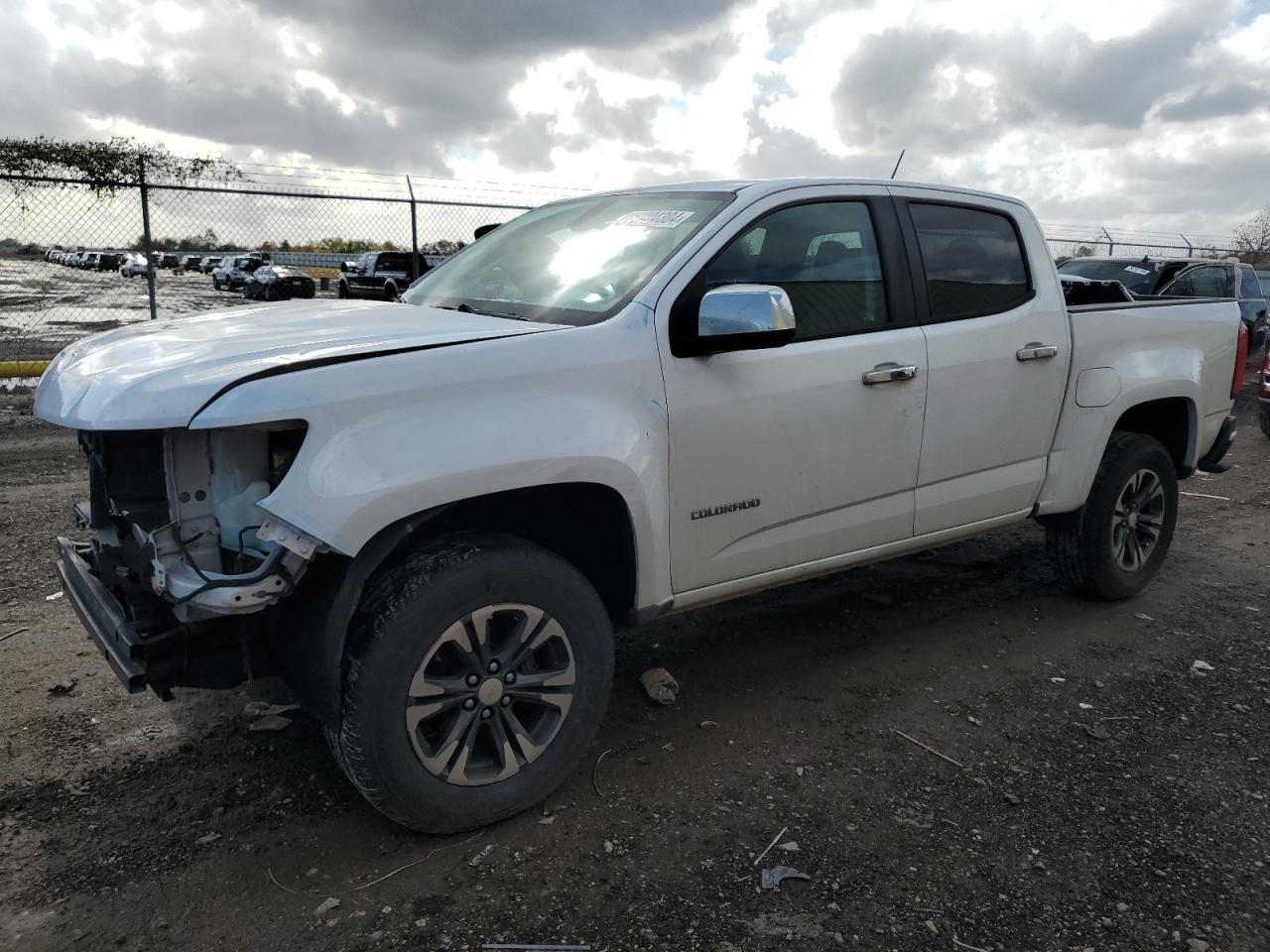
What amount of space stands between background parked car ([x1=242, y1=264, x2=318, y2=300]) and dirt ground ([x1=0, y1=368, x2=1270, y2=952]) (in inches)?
900

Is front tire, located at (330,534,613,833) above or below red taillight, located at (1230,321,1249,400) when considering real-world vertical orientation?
below

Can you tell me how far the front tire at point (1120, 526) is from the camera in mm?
4559

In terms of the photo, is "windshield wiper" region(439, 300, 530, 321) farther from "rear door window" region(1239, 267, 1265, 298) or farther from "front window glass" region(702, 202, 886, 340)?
"rear door window" region(1239, 267, 1265, 298)

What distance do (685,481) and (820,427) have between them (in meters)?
0.61

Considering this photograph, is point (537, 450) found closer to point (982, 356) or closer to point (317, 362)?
point (317, 362)

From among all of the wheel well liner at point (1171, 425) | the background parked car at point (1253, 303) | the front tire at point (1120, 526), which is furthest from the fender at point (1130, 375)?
the background parked car at point (1253, 303)

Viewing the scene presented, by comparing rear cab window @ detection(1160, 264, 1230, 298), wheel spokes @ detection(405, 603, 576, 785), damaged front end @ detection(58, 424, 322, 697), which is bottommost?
wheel spokes @ detection(405, 603, 576, 785)

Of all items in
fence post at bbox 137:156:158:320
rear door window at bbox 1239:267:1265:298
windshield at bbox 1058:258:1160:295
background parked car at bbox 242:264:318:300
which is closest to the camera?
fence post at bbox 137:156:158:320

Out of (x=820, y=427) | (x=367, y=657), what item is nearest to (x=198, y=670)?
(x=367, y=657)

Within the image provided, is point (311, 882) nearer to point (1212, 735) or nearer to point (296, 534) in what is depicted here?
point (296, 534)

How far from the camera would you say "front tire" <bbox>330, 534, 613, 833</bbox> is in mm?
2545

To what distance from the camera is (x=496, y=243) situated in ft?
13.3

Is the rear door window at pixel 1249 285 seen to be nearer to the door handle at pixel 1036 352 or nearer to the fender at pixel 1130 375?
the fender at pixel 1130 375

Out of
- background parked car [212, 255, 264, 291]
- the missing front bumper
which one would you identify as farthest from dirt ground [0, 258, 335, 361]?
the missing front bumper
